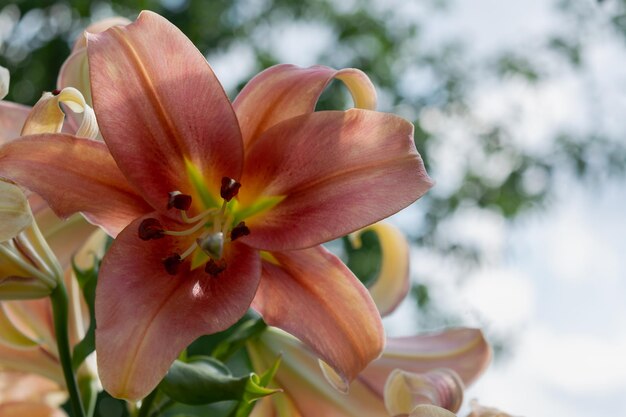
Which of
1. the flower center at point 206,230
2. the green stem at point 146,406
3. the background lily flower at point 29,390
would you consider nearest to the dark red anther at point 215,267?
the flower center at point 206,230

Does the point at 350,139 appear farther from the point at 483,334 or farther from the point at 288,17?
the point at 288,17

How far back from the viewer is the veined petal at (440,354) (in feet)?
2.32

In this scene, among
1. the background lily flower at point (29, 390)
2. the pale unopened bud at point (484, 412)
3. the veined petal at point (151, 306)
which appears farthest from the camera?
the background lily flower at point (29, 390)

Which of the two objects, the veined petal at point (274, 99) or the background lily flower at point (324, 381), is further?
the background lily flower at point (324, 381)

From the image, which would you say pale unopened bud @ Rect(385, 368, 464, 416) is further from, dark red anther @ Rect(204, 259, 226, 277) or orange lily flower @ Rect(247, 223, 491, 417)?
dark red anther @ Rect(204, 259, 226, 277)

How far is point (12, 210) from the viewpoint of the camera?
1.67ft

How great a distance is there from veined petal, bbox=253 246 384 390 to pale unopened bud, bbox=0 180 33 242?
132 millimetres

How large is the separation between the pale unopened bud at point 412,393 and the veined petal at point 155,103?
180 mm

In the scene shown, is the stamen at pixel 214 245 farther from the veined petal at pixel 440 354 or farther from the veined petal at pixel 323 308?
the veined petal at pixel 440 354

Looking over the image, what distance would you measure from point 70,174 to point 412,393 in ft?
0.82

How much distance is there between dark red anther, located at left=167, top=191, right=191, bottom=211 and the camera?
1.79 feet

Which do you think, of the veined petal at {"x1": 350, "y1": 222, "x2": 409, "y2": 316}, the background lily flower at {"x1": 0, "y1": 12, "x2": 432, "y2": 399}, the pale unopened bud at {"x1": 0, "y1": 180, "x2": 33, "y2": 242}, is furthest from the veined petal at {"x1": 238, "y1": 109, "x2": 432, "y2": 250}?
the veined petal at {"x1": 350, "y1": 222, "x2": 409, "y2": 316}

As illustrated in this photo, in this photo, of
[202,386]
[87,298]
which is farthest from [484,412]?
[87,298]

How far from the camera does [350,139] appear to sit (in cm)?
54
